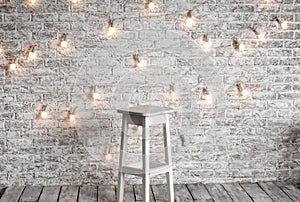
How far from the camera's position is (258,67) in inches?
144

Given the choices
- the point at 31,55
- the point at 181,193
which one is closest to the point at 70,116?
the point at 31,55

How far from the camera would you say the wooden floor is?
3.39 metres

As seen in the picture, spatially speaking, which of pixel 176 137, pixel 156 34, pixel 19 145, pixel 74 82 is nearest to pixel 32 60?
pixel 74 82

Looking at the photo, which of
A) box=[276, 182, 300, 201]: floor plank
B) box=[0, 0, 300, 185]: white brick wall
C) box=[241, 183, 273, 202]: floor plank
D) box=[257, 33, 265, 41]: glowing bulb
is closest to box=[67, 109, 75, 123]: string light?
box=[0, 0, 300, 185]: white brick wall

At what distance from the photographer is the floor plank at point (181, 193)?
341cm

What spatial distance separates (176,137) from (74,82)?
779 millimetres

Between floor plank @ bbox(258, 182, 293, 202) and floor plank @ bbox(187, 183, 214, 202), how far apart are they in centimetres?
40

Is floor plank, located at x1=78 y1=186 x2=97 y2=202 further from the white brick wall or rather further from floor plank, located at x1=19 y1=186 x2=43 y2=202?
floor plank, located at x1=19 y1=186 x2=43 y2=202

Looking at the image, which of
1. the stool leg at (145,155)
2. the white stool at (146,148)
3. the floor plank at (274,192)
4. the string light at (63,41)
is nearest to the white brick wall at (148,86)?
the string light at (63,41)

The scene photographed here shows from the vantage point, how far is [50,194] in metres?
3.47

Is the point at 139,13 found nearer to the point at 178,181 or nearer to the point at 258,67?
the point at 258,67

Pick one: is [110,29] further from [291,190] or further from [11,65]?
[291,190]

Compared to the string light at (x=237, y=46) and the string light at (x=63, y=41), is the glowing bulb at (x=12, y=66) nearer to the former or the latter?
the string light at (x=63, y=41)

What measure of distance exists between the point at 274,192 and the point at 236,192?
9.7 inches
